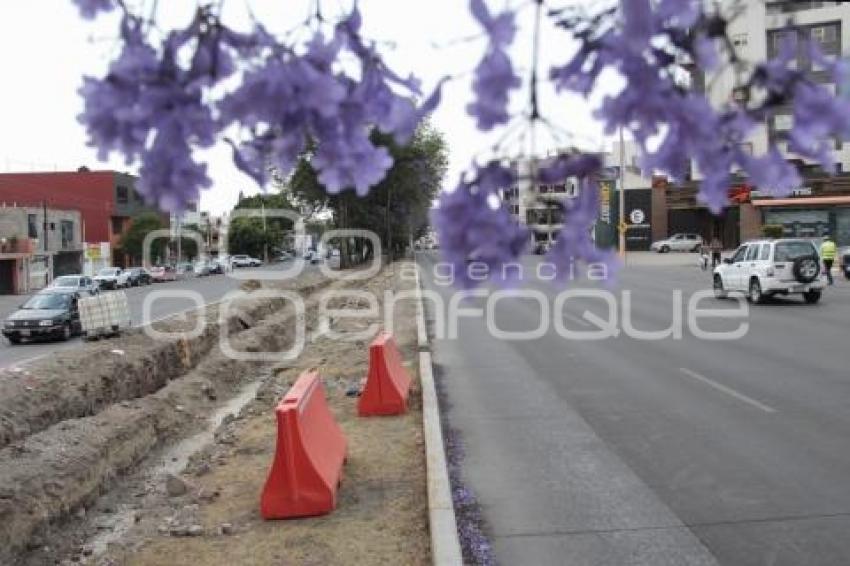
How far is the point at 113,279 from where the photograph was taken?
6259cm

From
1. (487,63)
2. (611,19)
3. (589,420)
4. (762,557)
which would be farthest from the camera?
(589,420)

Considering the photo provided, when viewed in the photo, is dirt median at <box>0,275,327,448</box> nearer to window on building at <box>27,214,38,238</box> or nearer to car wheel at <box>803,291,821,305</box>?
car wheel at <box>803,291,821,305</box>

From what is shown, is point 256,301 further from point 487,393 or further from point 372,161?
point 372,161

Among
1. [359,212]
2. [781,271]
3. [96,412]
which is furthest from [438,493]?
[359,212]

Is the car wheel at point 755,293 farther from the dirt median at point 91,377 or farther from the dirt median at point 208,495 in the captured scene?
the dirt median at point 208,495

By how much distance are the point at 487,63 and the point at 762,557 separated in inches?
190

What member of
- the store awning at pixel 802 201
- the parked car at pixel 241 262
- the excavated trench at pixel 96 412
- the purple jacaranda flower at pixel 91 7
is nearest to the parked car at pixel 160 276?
the parked car at pixel 241 262

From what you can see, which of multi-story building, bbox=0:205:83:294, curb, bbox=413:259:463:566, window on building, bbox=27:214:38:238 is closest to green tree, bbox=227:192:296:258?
multi-story building, bbox=0:205:83:294

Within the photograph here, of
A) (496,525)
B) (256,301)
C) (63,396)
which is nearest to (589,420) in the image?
(496,525)

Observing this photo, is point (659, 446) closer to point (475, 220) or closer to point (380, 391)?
point (380, 391)

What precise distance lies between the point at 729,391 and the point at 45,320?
65.1 feet

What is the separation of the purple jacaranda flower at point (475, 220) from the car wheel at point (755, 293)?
24.8 meters

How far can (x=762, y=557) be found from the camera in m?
5.98

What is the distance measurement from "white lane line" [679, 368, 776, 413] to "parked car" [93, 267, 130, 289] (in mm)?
52236
